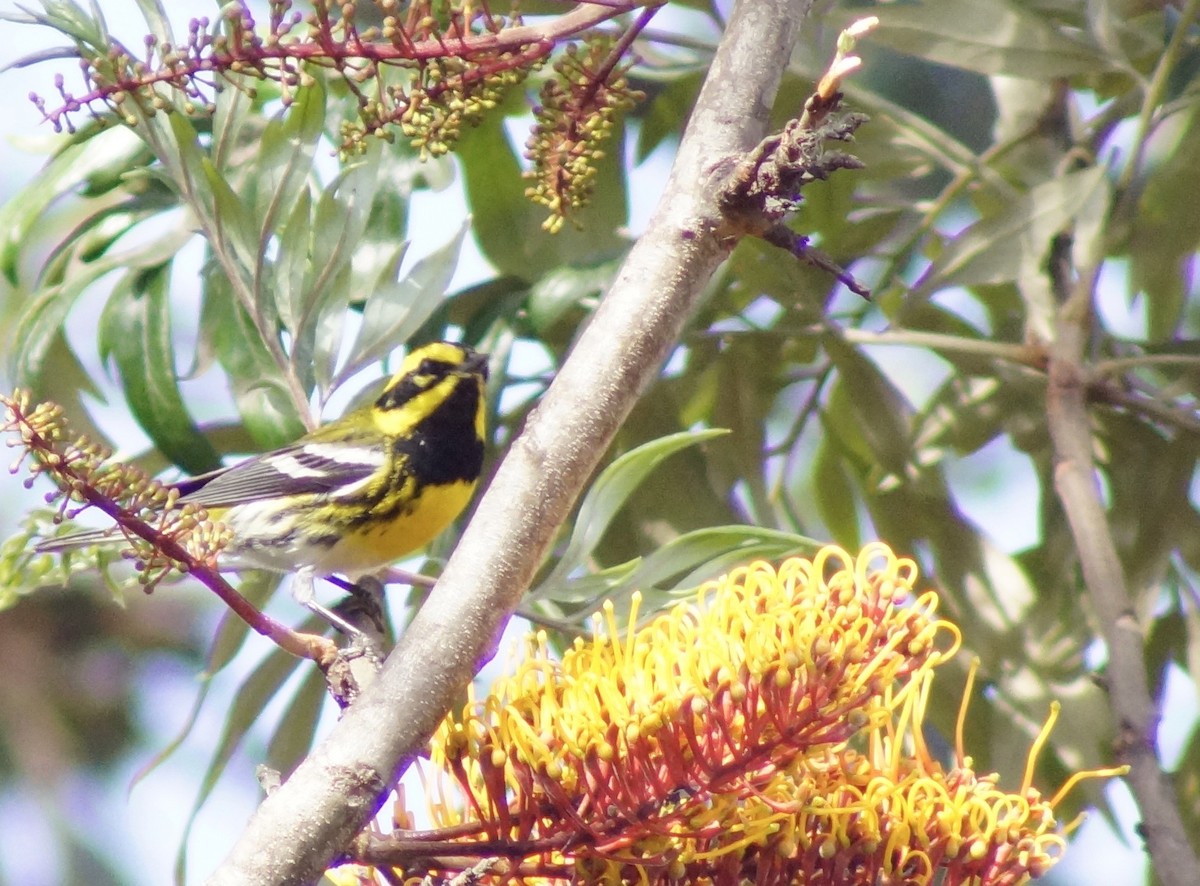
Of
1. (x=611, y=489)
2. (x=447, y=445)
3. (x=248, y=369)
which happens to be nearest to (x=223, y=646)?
(x=248, y=369)

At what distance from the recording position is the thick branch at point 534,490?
3.38ft

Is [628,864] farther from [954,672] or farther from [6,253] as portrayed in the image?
[6,253]

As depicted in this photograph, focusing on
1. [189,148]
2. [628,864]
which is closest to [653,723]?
[628,864]

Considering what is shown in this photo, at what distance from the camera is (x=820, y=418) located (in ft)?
8.03

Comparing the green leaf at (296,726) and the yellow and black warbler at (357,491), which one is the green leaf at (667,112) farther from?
the green leaf at (296,726)

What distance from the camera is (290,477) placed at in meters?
2.41

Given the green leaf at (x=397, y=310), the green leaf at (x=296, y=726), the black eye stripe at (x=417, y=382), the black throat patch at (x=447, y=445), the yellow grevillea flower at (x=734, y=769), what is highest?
the green leaf at (x=397, y=310)

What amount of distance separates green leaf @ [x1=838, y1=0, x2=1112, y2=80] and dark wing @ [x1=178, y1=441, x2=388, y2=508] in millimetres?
1126

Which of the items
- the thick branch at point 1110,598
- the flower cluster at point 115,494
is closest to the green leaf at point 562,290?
the thick branch at point 1110,598

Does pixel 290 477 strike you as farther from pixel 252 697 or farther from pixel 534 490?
pixel 534 490

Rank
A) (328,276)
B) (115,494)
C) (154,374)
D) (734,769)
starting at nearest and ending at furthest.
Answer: (115,494) < (734,769) < (328,276) < (154,374)

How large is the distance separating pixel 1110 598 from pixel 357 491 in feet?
4.04

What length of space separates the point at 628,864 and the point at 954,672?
1.10 m

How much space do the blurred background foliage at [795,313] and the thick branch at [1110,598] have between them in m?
0.07
